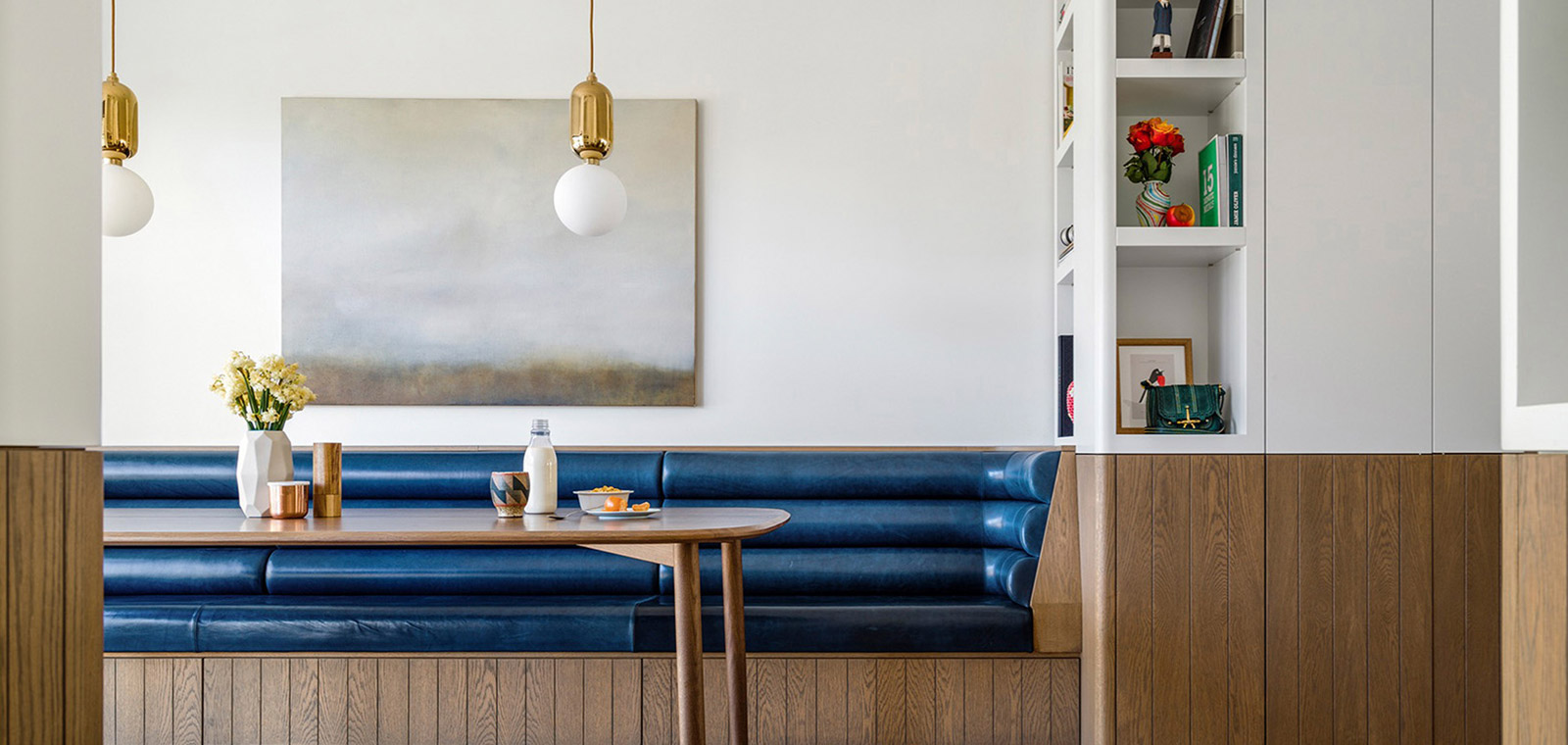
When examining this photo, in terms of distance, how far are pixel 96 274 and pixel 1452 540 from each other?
108 inches

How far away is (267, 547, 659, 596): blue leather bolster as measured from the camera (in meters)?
3.04

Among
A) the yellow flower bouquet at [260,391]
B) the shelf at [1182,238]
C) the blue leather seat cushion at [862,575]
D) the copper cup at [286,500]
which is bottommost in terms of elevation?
the blue leather seat cushion at [862,575]

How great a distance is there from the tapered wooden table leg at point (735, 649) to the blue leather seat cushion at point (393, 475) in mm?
897

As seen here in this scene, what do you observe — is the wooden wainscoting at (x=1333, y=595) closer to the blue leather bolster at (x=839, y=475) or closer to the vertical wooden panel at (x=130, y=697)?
the blue leather bolster at (x=839, y=475)

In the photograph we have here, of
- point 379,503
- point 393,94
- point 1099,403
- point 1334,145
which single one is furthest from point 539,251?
point 1334,145

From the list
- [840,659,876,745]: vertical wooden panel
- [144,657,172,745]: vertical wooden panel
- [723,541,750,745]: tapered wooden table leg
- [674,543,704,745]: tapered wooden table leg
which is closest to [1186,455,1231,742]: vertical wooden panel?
[840,659,876,745]: vertical wooden panel

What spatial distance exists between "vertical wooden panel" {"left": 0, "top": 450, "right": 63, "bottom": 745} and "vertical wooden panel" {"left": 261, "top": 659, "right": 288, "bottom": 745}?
2182mm

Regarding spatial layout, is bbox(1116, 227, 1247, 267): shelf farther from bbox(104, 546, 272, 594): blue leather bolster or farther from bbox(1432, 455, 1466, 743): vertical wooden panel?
bbox(104, 546, 272, 594): blue leather bolster

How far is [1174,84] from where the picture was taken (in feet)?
8.80

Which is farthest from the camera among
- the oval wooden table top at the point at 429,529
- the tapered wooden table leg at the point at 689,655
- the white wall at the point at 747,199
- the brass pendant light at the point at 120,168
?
the white wall at the point at 747,199

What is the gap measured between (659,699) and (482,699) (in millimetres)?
468

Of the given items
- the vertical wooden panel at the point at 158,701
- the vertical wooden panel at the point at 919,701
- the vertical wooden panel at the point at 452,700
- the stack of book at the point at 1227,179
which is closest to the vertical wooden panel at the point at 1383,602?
the stack of book at the point at 1227,179

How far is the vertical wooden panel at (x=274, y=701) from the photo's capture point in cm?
283

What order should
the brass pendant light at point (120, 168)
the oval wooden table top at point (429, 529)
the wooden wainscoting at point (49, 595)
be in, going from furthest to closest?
the brass pendant light at point (120, 168), the oval wooden table top at point (429, 529), the wooden wainscoting at point (49, 595)
